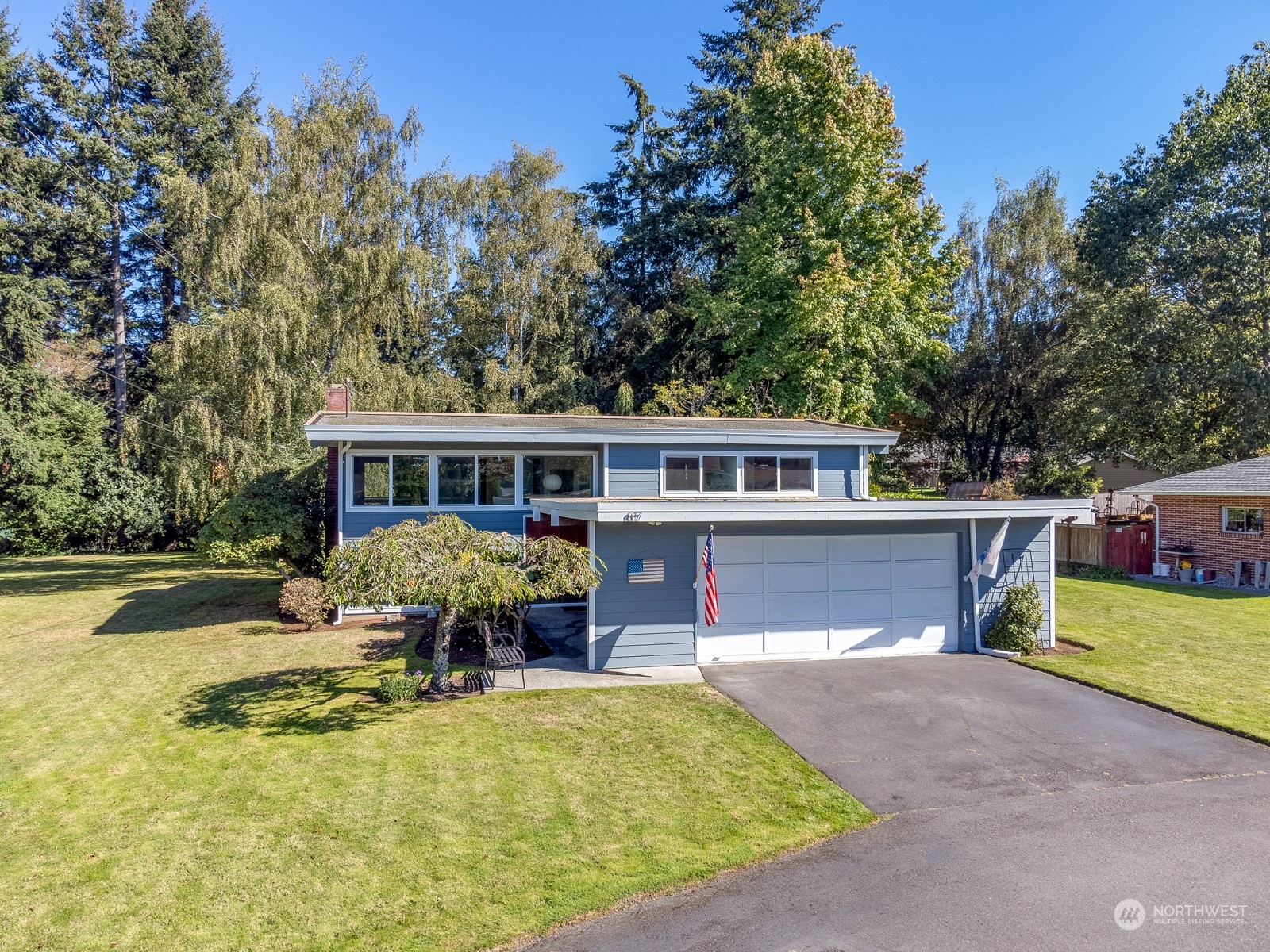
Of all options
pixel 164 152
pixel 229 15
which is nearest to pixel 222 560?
pixel 164 152

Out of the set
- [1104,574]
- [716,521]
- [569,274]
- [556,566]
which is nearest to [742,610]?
[716,521]

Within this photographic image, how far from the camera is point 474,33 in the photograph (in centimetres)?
1836

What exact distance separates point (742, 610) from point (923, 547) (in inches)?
143

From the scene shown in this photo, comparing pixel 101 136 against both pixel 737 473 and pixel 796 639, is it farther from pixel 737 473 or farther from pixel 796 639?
pixel 796 639

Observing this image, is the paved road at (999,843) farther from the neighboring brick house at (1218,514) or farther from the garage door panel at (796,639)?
the neighboring brick house at (1218,514)

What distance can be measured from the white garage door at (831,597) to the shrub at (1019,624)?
0.71 m

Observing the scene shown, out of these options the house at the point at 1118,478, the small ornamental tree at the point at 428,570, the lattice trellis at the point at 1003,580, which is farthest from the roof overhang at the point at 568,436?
the house at the point at 1118,478

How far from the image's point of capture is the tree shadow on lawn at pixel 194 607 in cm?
1533

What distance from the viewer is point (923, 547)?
1286 cm

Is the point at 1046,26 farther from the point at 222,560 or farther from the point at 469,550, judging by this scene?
the point at 222,560

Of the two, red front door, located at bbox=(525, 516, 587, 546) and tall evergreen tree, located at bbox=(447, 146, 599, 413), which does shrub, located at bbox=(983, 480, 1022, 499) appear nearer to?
red front door, located at bbox=(525, 516, 587, 546)

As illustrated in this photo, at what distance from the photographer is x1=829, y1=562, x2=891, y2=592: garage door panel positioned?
41.1 ft

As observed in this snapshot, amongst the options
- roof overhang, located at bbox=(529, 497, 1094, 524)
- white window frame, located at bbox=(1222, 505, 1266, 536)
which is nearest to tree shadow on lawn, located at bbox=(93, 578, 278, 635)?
roof overhang, located at bbox=(529, 497, 1094, 524)

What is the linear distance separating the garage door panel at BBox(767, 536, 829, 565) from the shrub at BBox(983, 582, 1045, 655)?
3.41 m
